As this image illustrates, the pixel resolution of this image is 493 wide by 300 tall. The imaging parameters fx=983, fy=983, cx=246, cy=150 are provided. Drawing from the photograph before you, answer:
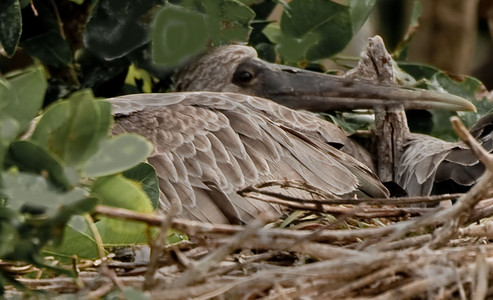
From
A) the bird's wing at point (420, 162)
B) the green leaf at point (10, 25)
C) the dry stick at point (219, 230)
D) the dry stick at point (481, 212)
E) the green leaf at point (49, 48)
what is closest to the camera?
the dry stick at point (219, 230)

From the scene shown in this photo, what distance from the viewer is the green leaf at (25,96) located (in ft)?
5.84

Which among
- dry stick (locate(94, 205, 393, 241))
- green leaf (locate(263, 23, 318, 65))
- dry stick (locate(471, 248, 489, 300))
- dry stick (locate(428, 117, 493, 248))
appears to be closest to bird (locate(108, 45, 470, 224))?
green leaf (locate(263, 23, 318, 65))

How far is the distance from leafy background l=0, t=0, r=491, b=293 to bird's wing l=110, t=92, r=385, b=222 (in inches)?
6.3

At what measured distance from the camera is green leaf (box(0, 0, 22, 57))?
2.90 metres

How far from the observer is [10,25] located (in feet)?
9.52

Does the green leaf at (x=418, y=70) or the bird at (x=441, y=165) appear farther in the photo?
the green leaf at (x=418, y=70)

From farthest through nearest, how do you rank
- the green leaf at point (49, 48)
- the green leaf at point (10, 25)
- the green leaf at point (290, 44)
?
the green leaf at point (290, 44) < the green leaf at point (49, 48) < the green leaf at point (10, 25)

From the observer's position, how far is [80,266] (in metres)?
2.14

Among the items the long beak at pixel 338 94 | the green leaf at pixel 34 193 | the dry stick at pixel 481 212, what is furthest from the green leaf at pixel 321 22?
the green leaf at pixel 34 193

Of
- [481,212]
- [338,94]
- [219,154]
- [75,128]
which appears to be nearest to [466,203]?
[481,212]

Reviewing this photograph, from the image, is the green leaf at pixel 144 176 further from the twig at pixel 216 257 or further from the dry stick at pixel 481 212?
the dry stick at pixel 481 212

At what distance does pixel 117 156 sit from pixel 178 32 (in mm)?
1135

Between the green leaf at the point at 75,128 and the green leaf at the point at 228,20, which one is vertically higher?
the green leaf at the point at 75,128

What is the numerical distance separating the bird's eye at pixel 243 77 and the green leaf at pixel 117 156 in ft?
6.86
